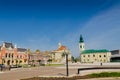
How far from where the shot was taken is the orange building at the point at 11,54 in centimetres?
8894

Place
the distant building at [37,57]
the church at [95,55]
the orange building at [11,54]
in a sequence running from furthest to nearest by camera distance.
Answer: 1. the church at [95,55]
2. the distant building at [37,57]
3. the orange building at [11,54]

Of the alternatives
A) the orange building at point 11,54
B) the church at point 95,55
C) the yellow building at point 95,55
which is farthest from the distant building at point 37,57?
the yellow building at point 95,55

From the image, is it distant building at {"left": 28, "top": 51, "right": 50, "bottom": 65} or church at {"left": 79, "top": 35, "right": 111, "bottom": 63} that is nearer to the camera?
distant building at {"left": 28, "top": 51, "right": 50, "bottom": 65}

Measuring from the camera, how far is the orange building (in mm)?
88938

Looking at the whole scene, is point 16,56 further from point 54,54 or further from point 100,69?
point 100,69

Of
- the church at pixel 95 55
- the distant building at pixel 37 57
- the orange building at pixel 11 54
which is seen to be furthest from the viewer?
the church at pixel 95 55

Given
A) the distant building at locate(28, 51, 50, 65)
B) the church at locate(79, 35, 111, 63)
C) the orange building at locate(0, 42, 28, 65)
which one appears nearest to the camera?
the orange building at locate(0, 42, 28, 65)

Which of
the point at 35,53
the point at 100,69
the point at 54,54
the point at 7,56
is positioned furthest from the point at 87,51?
the point at 100,69

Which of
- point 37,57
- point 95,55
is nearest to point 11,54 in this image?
point 37,57

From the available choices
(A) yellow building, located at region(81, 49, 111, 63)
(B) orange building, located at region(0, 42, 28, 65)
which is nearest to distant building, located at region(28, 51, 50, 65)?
(B) orange building, located at region(0, 42, 28, 65)

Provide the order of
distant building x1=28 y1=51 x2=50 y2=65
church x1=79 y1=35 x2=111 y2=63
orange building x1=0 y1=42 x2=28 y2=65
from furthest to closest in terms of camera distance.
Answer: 1. church x1=79 y1=35 x2=111 y2=63
2. distant building x1=28 y1=51 x2=50 y2=65
3. orange building x1=0 y1=42 x2=28 y2=65

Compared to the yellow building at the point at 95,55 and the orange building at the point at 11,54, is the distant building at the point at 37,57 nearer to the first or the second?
the orange building at the point at 11,54

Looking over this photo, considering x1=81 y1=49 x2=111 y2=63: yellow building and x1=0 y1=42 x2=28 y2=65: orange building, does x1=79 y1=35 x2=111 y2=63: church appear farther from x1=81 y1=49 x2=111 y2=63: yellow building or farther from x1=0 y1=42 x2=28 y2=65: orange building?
x1=0 y1=42 x2=28 y2=65: orange building

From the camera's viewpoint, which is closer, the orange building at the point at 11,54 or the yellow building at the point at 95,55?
the orange building at the point at 11,54
